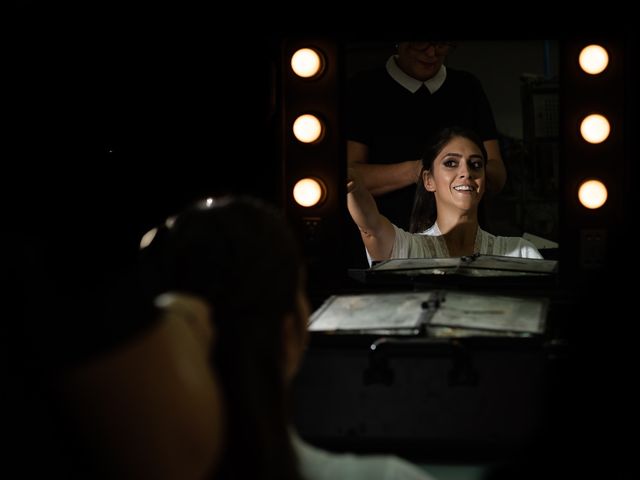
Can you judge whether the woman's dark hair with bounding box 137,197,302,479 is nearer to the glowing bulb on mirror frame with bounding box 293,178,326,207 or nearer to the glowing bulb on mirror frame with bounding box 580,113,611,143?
the glowing bulb on mirror frame with bounding box 293,178,326,207

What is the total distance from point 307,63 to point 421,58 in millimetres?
254

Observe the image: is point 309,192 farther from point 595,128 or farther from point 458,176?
point 595,128

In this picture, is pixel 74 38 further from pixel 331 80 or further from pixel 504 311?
pixel 504 311

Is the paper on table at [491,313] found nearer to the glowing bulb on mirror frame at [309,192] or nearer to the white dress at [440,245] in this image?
the white dress at [440,245]

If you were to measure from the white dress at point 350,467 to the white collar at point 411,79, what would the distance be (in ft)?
3.93

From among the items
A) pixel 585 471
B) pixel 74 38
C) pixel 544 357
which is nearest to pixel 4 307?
pixel 585 471

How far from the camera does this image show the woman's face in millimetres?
1847

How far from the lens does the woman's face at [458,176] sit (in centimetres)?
185

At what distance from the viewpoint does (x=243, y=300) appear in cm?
69

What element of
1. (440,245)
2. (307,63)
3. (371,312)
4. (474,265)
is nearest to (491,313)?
(371,312)

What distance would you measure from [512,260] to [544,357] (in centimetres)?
64

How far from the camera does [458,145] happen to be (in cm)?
186

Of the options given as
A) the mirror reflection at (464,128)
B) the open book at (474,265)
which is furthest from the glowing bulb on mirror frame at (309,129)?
the open book at (474,265)

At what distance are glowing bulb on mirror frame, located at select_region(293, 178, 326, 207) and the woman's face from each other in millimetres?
234
